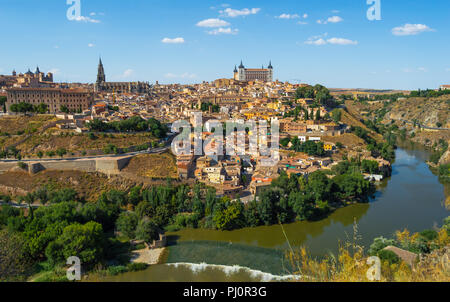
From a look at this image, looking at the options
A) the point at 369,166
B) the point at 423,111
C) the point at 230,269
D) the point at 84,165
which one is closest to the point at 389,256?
the point at 230,269

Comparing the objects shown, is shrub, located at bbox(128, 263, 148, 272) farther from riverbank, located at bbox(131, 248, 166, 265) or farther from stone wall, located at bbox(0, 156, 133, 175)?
stone wall, located at bbox(0, 156, 133, 175)

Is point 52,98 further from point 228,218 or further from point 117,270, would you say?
point 117,270

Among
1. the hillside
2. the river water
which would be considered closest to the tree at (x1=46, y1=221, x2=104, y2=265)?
the river water

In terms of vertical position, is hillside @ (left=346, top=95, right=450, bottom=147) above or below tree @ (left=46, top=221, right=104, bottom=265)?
above
